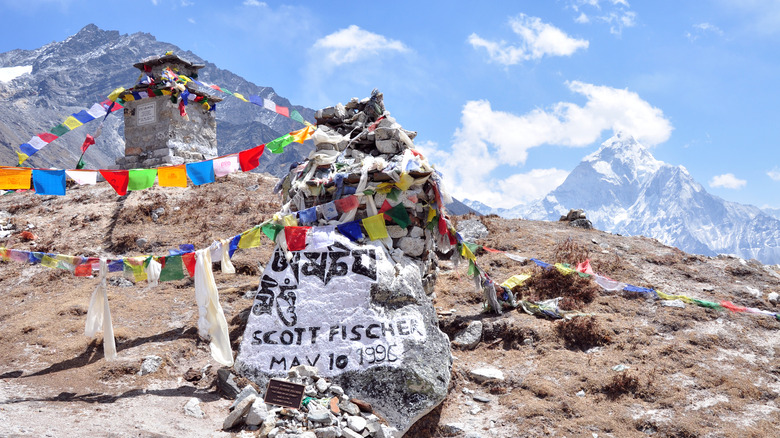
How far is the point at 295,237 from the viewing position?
27.1ft

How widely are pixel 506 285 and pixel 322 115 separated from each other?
5.47 metres

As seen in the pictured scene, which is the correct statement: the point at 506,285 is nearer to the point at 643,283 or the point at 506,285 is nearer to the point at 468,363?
the point at 468,363

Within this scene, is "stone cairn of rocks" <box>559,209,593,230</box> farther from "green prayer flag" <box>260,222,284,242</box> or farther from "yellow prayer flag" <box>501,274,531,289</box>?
"green prayer flag" <box>260,222,284,242</box>

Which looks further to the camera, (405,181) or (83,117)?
(83,117)

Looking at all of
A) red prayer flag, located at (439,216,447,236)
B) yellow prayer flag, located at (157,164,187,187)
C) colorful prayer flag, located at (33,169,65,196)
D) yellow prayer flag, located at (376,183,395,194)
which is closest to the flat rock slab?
yellow prayer flag, located at (376,183,395,194)

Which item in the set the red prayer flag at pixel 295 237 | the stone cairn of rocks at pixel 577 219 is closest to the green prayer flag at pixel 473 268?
the red prayer flag at pixel 295 237

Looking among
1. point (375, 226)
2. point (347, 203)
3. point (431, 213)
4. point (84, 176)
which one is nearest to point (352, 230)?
point (375, 226)

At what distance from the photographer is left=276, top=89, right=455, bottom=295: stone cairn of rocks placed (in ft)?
28.6

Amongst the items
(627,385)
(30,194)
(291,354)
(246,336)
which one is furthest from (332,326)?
(30,194)

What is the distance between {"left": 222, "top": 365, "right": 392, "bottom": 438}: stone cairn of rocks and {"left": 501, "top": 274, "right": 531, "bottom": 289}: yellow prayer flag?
18.2 feet

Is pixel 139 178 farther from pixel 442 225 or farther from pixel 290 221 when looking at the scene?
pixel 442 225

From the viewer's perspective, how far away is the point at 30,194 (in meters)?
18.9

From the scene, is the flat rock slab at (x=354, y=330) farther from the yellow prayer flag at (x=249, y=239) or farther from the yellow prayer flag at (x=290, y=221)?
the yellow prayer flag at (x=249, y=239)

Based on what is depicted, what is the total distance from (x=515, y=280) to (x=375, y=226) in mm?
4426
